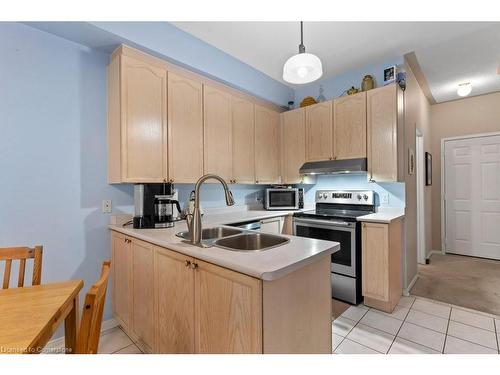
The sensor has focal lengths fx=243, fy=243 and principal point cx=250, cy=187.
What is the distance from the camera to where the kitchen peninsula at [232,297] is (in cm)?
102

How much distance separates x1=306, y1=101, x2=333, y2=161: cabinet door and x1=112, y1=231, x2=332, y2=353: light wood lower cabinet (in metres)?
2.00

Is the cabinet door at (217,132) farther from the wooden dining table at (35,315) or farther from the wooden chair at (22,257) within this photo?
the wooden dining table at (35,315)

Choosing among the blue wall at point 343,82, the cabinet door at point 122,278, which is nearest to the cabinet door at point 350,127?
the blue wall at point 343,82

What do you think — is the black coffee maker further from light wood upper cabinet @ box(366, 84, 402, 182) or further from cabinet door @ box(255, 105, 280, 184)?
light wood upper cabinet @ box(366, 84, 402, 182)

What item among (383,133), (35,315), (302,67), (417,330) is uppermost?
(302,67)

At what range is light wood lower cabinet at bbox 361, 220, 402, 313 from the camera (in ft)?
7.36

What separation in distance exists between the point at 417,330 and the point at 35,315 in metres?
2.54

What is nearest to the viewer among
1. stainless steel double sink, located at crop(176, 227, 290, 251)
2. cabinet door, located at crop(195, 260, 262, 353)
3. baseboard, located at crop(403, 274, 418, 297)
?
cabinet door, located at crop(195, 260, 262, 353)

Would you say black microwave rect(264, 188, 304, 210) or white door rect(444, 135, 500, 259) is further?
white door rect(444, 135, 500, 259)

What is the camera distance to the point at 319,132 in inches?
122

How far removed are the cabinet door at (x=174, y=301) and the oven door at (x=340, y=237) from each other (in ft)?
5.65

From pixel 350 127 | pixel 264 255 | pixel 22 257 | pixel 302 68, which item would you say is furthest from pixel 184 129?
pixel 350 127

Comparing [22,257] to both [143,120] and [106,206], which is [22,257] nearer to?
[106,206]

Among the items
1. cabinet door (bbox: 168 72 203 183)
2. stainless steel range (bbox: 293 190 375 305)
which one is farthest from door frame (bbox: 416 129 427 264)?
cabinet door (bbox: 168 72 203 183)
